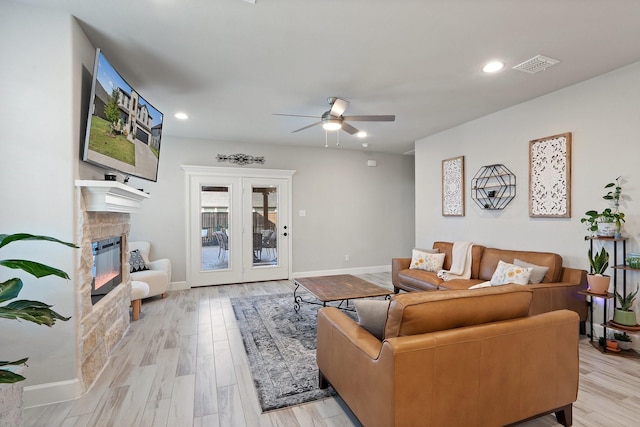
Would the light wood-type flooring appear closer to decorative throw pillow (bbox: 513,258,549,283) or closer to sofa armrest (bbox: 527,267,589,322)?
sofa armrest (bbox: 527,267,589,322)

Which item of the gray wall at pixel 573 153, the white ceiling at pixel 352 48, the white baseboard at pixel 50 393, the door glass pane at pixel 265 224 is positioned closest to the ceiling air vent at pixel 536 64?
the white ceiling at pixel 352 48

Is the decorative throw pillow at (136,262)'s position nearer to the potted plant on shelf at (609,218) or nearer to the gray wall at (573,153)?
the gray wall at (573,153)

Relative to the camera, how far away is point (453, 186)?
492 centimetres

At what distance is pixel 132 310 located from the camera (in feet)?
12.7

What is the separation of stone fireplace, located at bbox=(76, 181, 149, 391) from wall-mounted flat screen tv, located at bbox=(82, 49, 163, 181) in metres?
0.23

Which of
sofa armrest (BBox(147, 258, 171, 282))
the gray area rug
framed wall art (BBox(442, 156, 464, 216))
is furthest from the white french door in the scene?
framed wall art (BBox(442, 156, 464, 216))

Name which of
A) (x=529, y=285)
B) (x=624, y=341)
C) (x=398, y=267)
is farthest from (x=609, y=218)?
(x=398, y=267)

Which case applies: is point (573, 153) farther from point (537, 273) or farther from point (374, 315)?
point (374, 315)

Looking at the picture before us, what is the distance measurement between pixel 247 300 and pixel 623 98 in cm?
499

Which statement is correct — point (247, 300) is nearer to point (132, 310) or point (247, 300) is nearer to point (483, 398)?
point (132, 310)

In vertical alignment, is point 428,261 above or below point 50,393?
above

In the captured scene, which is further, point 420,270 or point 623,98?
point 420,270

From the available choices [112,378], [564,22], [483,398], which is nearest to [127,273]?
[112,378]

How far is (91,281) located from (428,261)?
13.3ft
